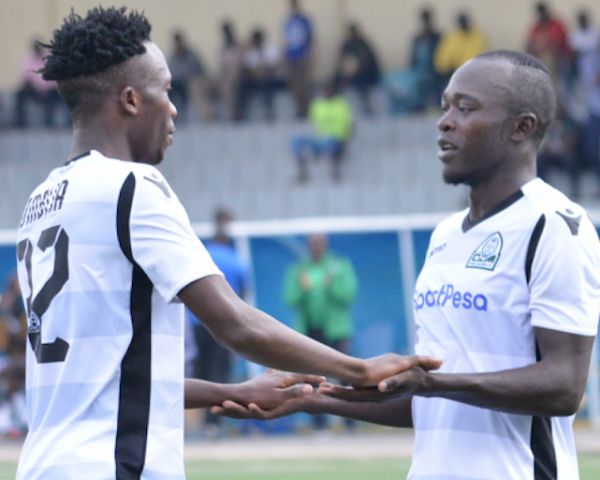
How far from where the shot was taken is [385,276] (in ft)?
52.5

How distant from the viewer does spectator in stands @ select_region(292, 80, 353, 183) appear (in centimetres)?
2092

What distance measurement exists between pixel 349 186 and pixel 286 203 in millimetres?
934

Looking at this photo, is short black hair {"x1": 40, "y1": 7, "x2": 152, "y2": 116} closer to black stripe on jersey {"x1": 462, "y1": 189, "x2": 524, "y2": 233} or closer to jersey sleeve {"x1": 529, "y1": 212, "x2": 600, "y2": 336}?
black stripe on jersey {"x1": 462, "y1": 189, "x2": 524, "y2": 233}

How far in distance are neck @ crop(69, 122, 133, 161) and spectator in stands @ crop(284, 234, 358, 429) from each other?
10452 millimetres

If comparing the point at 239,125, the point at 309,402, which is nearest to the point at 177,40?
the point at 239,125

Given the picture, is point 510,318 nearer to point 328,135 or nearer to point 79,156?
point 79,156

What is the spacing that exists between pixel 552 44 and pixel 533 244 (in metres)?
16.8

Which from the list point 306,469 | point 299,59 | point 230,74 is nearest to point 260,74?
point 230,74

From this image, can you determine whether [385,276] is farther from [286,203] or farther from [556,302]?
[556,302]

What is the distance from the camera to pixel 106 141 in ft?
14.0

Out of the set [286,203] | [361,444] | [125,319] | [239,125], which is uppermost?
[239,125]

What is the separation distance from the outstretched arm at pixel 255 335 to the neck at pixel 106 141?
18.9 inches

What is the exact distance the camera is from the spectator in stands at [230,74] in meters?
23.0

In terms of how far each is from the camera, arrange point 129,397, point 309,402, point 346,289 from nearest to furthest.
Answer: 1. point 129,397
2. point 309,402
3. point 346,289
